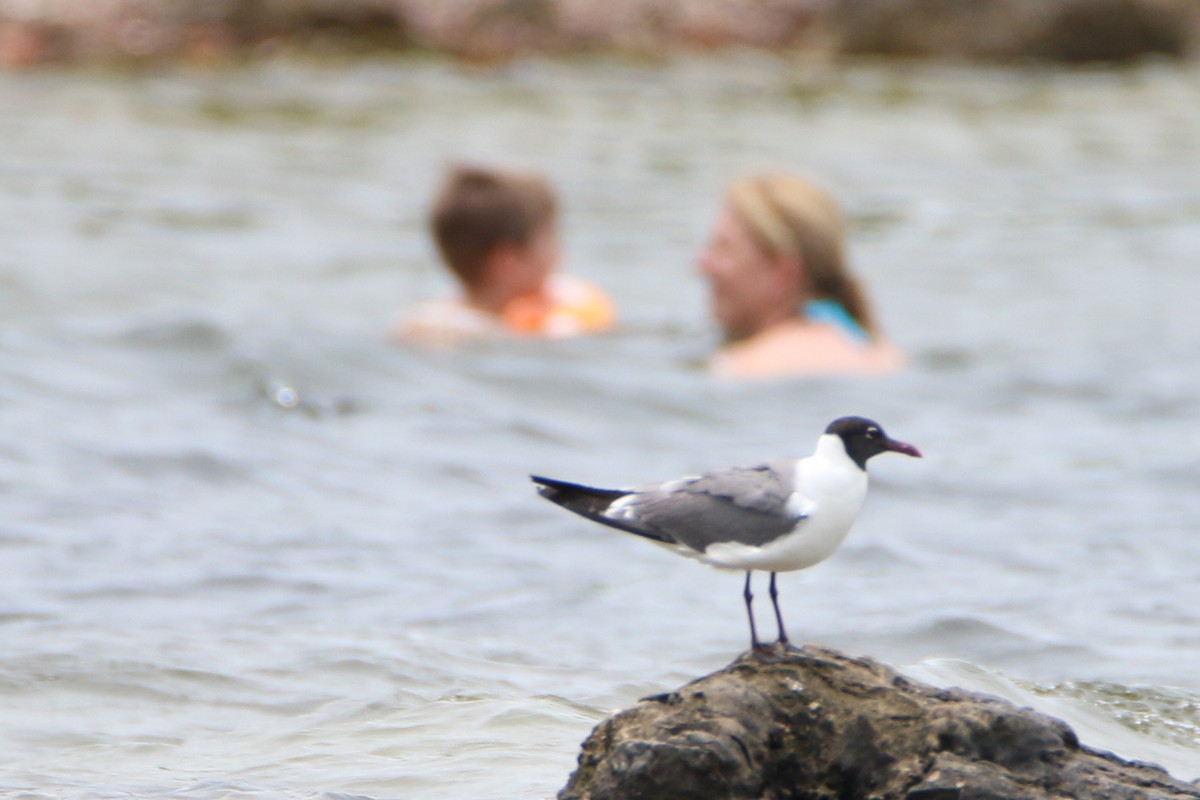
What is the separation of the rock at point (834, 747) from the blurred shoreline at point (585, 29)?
20903 millimetres

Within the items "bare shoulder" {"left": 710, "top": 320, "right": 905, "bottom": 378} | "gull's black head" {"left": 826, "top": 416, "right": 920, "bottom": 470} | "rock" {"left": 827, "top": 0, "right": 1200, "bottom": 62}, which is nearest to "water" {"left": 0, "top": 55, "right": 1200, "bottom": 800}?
"bare shoulder" {"left": 710, "top": 320, "right": 905, "bottom": 378}

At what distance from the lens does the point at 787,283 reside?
10188mm

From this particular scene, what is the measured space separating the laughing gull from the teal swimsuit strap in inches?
260

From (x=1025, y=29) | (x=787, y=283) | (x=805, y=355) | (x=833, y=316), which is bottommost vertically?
(x=805, y=355)

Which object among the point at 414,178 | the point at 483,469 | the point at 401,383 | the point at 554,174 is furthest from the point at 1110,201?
the point at 483,469

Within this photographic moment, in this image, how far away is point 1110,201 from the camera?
16422 millimetres

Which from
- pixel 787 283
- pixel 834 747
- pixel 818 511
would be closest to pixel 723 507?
pixel 818 511

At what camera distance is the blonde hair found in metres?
9.95

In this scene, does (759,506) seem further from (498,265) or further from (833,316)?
(498,265)

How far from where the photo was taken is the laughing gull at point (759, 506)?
356cm

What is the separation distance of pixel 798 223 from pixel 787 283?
385 mm

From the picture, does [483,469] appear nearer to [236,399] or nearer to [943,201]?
[236,399]

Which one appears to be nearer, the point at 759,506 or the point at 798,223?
the point at 759,506

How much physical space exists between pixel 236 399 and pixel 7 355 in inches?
58.8
